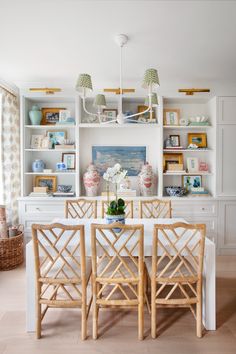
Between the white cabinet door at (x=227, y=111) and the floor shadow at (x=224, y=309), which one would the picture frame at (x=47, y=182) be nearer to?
the white cabinet door at (x=227, y=111)

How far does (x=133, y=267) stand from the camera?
2.54 metres

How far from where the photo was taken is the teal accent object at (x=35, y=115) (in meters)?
4.22

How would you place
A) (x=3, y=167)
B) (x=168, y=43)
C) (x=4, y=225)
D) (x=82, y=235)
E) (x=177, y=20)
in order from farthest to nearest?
(x=3, y=167) → (x=4, y=225) → (x=168, y=43) → (x=177, y=20) → (x=82, y=235)

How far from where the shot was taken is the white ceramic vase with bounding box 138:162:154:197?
13.8ft

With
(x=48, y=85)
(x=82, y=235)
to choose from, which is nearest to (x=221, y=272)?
(x=82, y=235)

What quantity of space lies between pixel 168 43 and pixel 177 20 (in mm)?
432

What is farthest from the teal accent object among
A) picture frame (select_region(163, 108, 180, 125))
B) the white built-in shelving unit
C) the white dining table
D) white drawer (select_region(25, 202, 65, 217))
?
the white dining table

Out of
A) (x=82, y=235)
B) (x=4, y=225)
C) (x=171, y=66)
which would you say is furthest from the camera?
(x=4, y=225)

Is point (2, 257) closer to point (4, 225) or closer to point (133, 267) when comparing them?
point (4, 225)

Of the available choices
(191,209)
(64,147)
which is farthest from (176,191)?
(64,147)

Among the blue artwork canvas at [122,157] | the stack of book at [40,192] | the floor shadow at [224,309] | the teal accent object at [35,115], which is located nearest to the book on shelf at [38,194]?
the stack of book at [40,192]

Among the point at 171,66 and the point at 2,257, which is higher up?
the point at 171,66

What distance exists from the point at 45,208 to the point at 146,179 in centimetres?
153

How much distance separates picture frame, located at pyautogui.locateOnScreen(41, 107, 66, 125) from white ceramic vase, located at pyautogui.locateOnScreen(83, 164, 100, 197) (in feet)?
3.07
